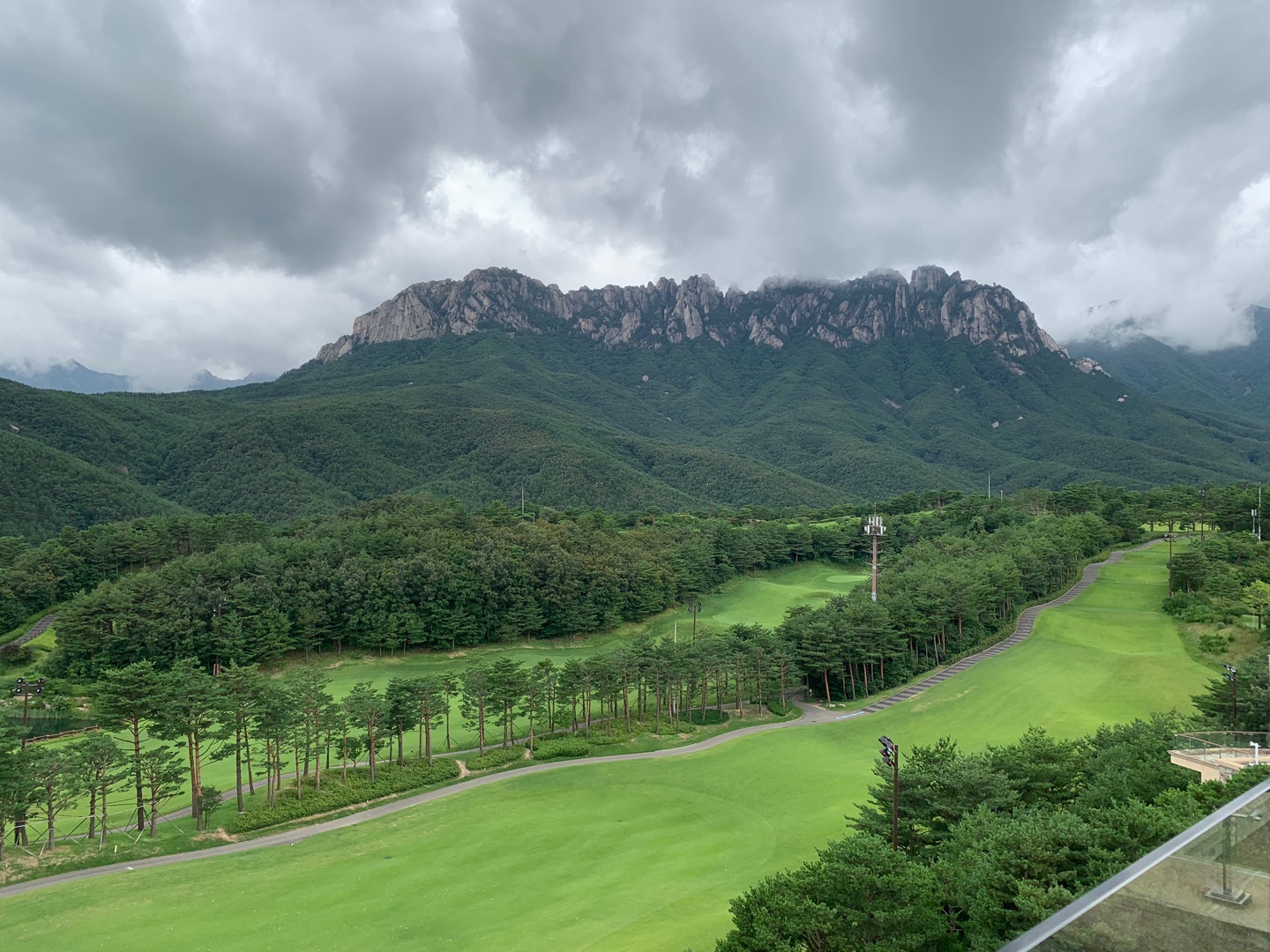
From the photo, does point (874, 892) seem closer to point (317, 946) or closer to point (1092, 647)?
point (317, 946)

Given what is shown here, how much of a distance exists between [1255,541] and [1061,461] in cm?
13973

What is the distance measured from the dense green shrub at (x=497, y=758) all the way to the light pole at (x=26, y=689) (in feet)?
92.7

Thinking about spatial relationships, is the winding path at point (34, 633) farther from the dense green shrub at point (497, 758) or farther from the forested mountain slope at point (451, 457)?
the dense green shrub at point (497, 758)

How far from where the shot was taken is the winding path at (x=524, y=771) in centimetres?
2409

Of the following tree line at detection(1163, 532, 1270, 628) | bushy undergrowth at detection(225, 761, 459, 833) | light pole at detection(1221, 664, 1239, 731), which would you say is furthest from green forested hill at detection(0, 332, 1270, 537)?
light pole at detection(1221, 664, 1239, 731)

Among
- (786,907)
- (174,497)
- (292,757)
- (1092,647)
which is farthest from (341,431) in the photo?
(786,907)

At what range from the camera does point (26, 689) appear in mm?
40938

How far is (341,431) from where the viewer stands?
487 ft

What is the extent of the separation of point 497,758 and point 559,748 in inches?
131

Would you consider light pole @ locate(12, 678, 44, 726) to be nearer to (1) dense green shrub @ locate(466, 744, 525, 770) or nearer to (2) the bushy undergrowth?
(2) the bushy undergrowth

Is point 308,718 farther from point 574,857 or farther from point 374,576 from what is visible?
point 374,576

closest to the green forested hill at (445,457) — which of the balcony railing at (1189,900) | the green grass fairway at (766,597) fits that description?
the green grass fairway at (766,597)

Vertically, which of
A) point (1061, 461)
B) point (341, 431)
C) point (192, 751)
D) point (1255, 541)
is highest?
point (341, 431)

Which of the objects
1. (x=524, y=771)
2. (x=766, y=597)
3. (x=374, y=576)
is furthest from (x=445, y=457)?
(x=524, y=771)
